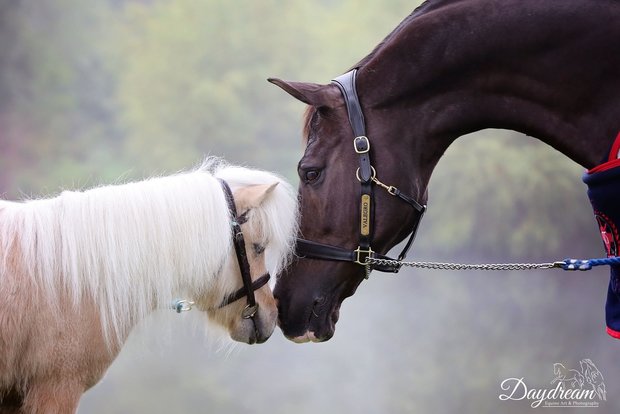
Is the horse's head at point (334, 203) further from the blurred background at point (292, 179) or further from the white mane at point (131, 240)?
the blurred background at point (292, 179)

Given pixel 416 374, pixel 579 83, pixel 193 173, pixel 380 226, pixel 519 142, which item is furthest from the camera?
pixel 519 142

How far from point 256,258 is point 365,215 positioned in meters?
0.27

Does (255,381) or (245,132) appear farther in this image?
(245,132)

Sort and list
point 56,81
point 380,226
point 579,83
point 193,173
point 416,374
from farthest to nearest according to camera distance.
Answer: point 56,81 < point 416,374 < point 193,173 < point 380,226 < point 579,83

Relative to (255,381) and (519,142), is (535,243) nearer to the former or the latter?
(519,142)

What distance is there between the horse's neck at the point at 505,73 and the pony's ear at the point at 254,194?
0.28 metres

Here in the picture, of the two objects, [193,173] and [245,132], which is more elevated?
[245,132]

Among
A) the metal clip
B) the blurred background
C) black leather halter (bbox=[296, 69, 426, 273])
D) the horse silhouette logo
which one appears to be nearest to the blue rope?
black leather halter (bbox=[296, 69, 426, 273])

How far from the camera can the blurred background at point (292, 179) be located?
338 centimetres

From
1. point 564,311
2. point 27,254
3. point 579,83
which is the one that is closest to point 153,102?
point 564,311

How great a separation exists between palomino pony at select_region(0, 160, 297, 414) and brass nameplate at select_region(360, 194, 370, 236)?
161 mm

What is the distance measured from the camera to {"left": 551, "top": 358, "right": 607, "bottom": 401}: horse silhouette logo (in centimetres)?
296

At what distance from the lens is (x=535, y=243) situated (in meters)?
3.51

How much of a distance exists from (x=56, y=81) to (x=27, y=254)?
275 centimetres
